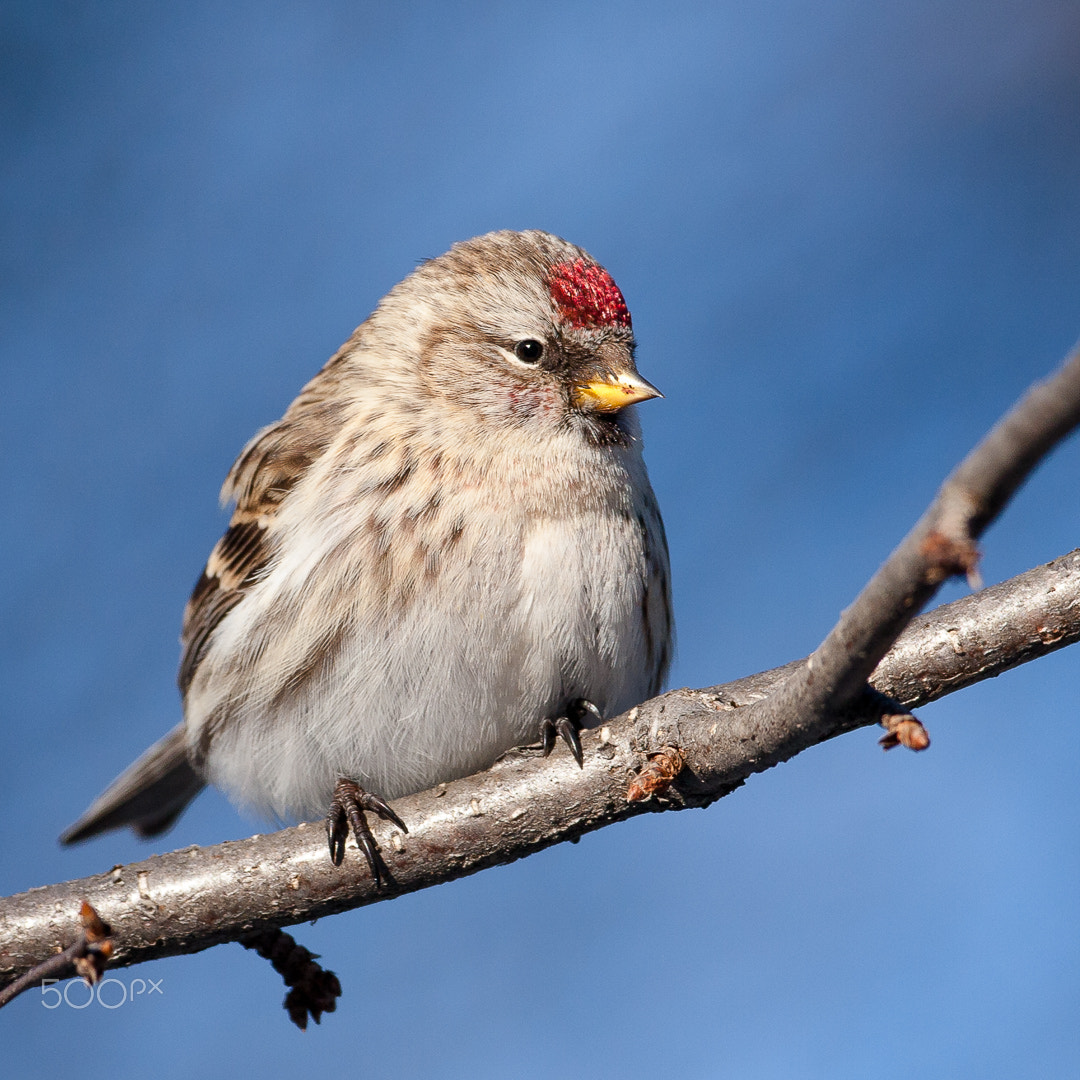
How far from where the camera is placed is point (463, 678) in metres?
2.20

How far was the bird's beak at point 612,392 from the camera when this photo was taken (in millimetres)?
2396

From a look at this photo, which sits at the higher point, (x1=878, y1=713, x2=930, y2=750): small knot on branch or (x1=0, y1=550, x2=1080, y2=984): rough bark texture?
(x1=0, y1=550, x2=1080, y2=984): rough bark texture

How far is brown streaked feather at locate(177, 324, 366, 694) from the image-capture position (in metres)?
2.61

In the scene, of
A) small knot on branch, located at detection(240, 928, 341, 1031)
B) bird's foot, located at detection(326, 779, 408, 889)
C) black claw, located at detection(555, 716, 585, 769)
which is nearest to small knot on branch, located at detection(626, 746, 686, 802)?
black claw, located at detection(555, 716, 585, 769)

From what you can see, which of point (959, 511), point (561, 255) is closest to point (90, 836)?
point (561, 255)

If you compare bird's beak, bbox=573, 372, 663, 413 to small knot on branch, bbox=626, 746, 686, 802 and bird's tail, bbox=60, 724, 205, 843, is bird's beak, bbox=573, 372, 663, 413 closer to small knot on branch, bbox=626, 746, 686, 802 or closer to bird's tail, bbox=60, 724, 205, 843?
small knot on branch, bbox=626, 746, 686, 802

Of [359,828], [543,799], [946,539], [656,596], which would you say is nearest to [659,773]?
[543,799]

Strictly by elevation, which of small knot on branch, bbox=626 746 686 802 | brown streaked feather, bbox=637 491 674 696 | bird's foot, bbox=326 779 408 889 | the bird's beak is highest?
the bird's beak

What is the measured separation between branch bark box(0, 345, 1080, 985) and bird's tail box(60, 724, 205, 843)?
110cm

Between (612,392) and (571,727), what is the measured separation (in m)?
0.70

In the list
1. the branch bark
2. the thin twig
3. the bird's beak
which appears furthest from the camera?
the bird's beak

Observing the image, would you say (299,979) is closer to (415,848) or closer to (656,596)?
(415,848)

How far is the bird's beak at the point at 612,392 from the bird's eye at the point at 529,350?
0.49 feet

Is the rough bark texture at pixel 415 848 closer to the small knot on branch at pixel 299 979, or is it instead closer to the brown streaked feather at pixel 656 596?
the small knot on branch at pixel 299 979
